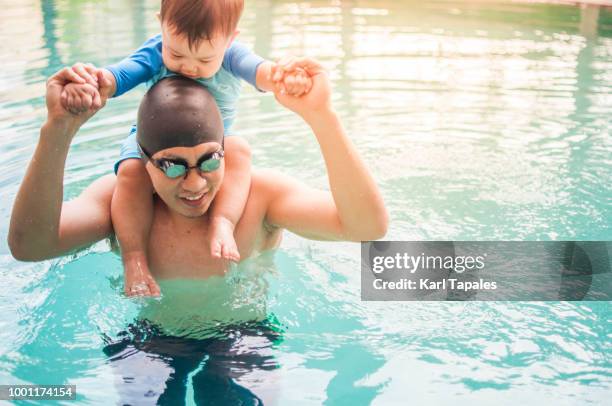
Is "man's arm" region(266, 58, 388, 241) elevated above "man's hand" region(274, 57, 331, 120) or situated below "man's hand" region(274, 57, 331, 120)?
below

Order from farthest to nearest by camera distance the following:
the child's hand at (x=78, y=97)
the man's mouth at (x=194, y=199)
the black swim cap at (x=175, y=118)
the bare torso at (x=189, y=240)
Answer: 1. the bare torso at (x=189, y=240)
2. the man's mouth at (x=194, y=199)
3. the black swim cap at (x=175, y=118)
4. the child's hand at (x=78, y=97)

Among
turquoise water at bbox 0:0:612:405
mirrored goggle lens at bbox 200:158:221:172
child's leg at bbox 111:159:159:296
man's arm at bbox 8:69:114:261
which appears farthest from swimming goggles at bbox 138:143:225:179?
turquoise water at bbox 0:0:612:405

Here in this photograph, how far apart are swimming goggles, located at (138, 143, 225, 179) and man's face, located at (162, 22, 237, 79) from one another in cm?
36

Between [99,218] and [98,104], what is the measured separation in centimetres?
63

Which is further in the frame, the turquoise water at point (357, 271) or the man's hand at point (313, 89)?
the turquoise water at point (357, 271)

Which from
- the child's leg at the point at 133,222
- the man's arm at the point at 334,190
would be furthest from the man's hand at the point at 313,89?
the child's leg at the point at 133,222

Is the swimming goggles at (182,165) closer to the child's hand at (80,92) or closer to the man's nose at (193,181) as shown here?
the man's nose at (193,181)

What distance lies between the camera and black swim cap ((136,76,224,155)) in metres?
2.72

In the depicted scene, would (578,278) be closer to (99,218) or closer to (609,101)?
(99,218)

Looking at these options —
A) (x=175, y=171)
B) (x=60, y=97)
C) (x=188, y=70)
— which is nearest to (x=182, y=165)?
(x=175, y=171)

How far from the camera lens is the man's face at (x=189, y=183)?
274 cm

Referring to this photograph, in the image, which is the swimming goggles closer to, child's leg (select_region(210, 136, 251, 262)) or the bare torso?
child's leg (select_region(210, 136, 251, 262))

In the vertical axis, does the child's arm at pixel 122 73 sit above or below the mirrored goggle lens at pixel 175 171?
above

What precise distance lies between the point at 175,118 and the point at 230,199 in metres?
0.44
